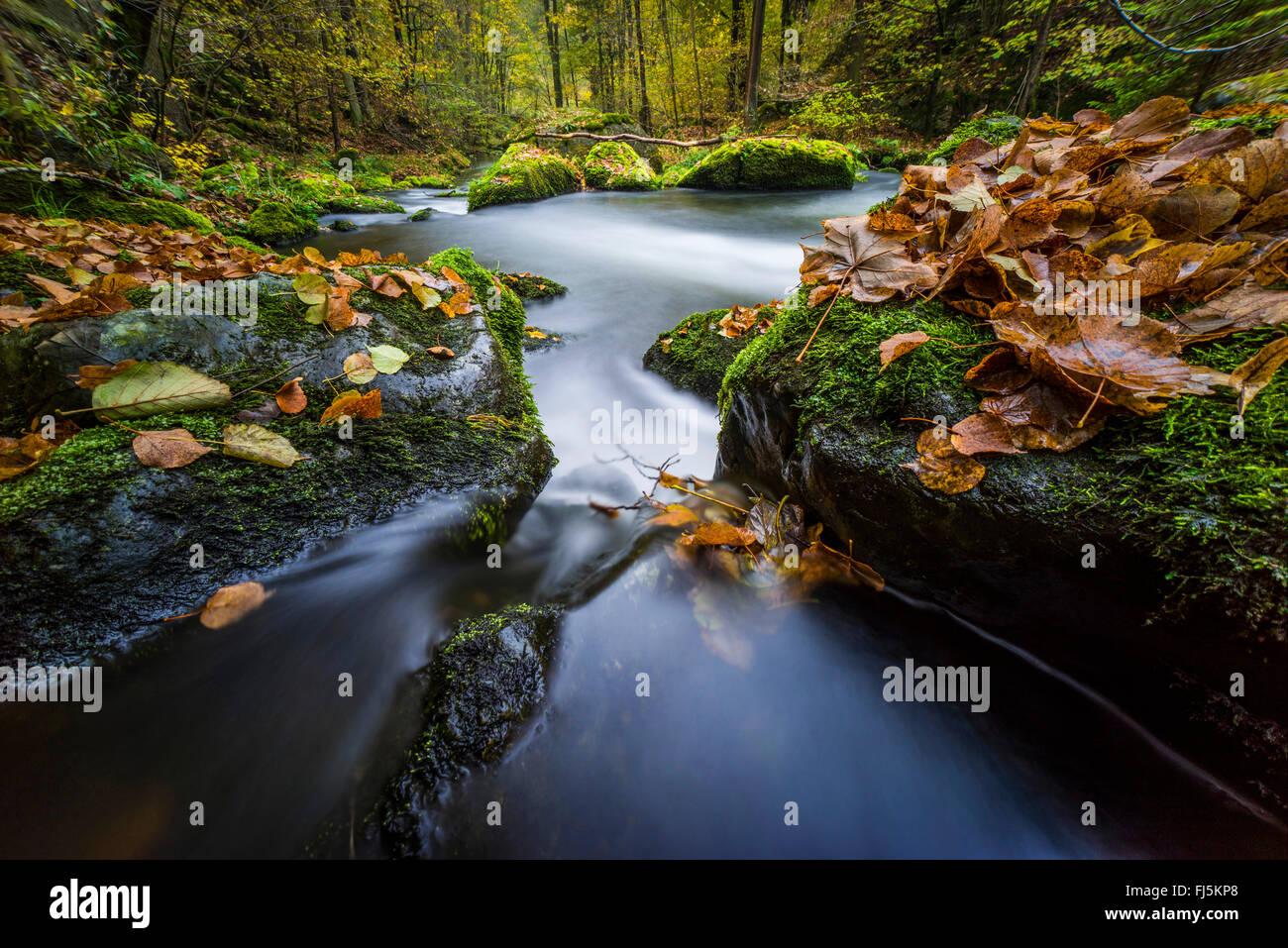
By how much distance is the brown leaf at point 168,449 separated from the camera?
171 cm

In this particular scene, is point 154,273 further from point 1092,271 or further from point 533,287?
point 1092,271

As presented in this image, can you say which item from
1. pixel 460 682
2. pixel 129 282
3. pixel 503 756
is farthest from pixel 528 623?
pixel 129 282

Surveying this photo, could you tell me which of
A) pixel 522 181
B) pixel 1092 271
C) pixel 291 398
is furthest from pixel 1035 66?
pixel 291 398

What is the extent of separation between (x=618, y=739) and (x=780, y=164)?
14577 millimetres

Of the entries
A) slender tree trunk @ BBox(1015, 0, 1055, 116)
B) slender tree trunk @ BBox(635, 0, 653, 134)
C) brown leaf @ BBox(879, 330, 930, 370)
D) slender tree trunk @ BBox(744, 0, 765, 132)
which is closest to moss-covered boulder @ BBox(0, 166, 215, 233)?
brown leaf @ BBox(879, 330, 930, 370)

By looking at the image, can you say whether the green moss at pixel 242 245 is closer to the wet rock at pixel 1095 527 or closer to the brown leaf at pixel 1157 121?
the wet rock at pixel 1095 527

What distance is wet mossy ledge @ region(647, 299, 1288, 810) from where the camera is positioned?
111 centimetres

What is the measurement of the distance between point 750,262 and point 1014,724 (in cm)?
670

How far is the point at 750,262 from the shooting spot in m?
6.93

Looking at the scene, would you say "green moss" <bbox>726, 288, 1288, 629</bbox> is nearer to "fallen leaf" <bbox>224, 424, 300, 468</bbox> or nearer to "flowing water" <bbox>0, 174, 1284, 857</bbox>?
"flowing water" <bbox>0, 174, 1284, 857</bbox>

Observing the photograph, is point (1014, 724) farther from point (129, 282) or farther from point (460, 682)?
point (129, 282)

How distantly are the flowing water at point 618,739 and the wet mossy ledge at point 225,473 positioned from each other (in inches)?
6.3

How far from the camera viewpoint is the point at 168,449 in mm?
1743

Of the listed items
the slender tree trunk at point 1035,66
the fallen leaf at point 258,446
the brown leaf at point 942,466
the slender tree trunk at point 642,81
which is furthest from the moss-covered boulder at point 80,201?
the slender tree trunk at point 642,81
